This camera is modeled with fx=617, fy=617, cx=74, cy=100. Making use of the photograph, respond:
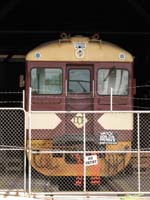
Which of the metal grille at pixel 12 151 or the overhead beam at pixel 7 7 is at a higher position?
the overhead beam at pixel 7 7

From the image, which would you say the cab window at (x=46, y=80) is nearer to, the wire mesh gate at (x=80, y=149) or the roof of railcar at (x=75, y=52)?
the roof of railcar at (x=75, y=52)

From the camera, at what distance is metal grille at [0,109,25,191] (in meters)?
14.4

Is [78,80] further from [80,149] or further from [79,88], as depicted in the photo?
[80,149]

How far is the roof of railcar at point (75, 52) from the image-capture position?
14.7 meters

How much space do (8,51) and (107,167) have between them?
14.5 meters

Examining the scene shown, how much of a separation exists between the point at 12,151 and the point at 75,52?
331 cm

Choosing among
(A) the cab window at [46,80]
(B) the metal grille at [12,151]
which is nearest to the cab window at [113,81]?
(A) the cab window at [46,80]

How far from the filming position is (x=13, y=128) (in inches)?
690

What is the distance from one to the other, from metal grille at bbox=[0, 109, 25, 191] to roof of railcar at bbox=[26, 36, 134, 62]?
166 centimetres

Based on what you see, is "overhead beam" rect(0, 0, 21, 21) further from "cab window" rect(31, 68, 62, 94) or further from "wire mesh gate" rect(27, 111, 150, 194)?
"wire mesh gate" rect(27, 111, 150, 194)

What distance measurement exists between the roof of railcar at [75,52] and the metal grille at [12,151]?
166 centimetres

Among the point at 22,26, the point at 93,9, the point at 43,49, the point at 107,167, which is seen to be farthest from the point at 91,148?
the point at 22,26

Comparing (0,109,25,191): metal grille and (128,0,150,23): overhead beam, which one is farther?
(128,0,150,23): overhead beam

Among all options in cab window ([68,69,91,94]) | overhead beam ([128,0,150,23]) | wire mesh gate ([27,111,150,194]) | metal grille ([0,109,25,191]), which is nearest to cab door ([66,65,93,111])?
cab window ([68,69,91,94])
